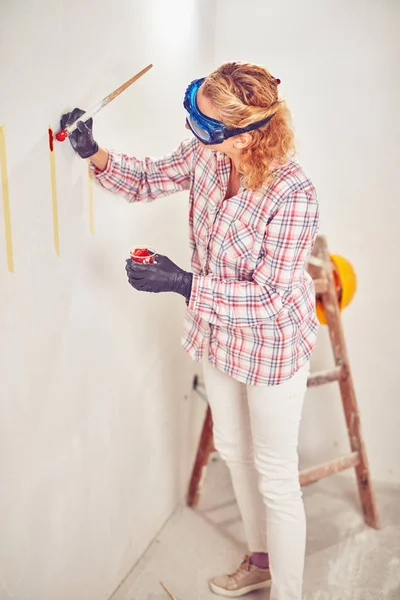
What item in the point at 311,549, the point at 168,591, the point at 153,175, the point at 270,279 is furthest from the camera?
the point at 311,549

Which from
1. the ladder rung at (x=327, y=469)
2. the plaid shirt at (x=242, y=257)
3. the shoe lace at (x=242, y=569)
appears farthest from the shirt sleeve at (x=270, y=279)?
the shoe lace at (x=242, y=569)

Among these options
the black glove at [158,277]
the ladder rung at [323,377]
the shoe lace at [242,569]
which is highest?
the black glove at [158,277]

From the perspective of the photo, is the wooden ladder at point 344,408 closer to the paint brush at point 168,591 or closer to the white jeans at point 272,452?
the white jeans at point 272,452

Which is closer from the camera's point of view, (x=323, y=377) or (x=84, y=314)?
(x=84, y=314)

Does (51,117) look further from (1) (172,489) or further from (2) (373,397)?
(2) (373,397)

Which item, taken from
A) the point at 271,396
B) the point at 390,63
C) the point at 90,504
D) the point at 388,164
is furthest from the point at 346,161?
the point at 90,504

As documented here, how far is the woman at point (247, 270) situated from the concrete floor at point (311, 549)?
0.26 meters

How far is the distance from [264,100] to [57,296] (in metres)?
0.65

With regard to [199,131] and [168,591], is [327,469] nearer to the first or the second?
[168,591]

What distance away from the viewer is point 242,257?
1.55 meters

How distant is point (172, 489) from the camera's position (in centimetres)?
233

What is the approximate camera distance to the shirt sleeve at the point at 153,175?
1614 mm

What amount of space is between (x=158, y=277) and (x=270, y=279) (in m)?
0.27

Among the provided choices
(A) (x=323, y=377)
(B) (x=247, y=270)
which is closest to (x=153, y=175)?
(B) (x=247, y=270)
